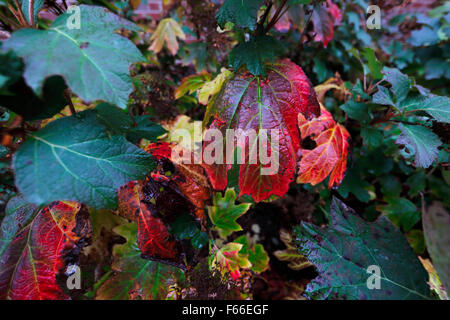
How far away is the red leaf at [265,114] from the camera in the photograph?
50cm

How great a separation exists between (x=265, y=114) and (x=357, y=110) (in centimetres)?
34

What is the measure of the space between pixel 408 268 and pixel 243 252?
40 centimetres

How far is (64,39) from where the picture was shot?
36 cm

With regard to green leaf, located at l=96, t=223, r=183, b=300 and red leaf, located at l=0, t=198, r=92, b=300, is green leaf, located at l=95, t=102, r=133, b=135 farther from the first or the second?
green leaf, located at l=96, t=223, r=183, b=300

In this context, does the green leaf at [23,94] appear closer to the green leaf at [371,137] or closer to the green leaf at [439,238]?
the green leaf at [371,137]

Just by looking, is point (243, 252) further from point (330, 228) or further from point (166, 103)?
point (166, 103)

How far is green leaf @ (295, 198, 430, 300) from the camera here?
52 centimetres

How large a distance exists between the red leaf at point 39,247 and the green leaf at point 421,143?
2.37ft

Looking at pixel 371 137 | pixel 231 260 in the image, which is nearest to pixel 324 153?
pixel 371 137

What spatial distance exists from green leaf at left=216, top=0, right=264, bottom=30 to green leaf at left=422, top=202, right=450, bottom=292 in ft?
2.20

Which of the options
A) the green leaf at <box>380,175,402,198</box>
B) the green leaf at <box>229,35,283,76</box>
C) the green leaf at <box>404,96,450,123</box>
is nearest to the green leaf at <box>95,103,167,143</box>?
the green leaf at <box>229,35,283,76</box>

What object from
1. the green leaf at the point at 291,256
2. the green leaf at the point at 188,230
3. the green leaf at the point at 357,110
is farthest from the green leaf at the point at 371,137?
the green leaf at the point at 188,230
